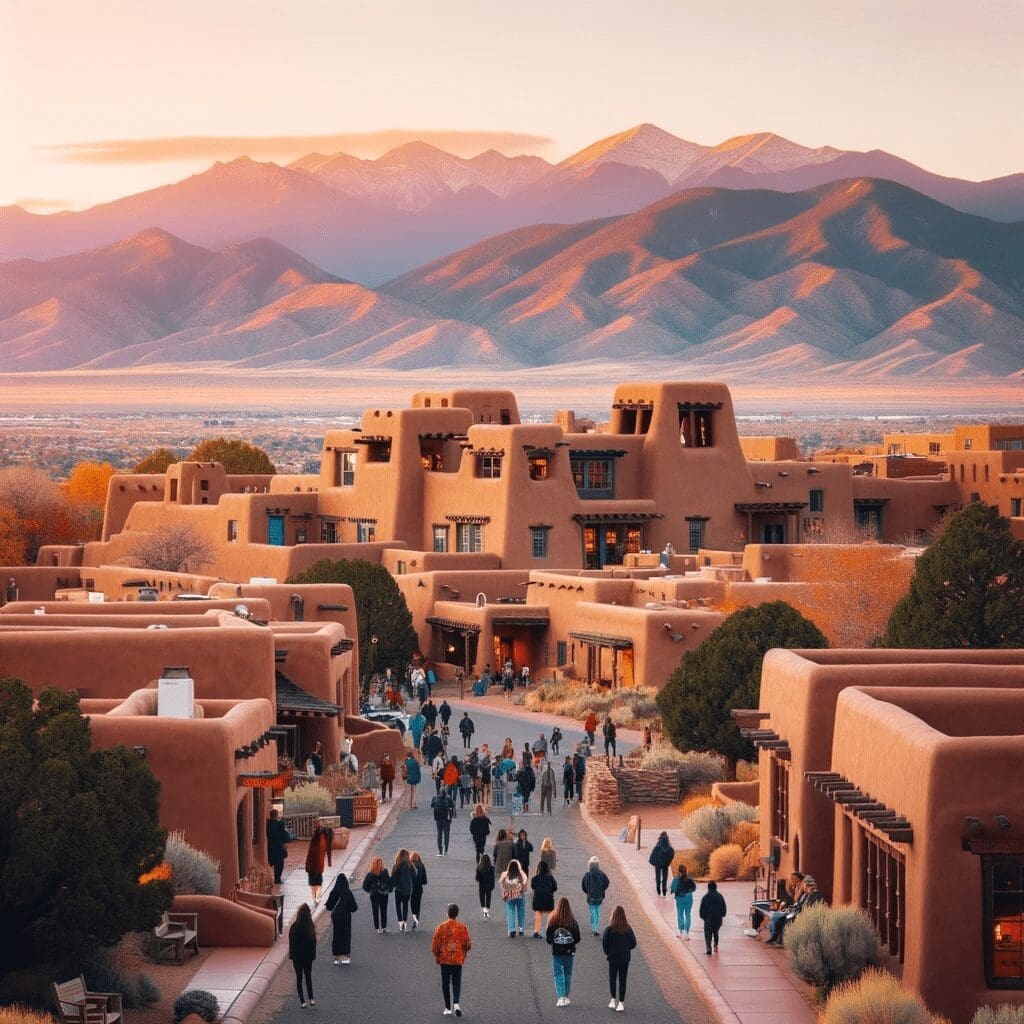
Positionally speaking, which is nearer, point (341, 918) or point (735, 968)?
point (341, 918)

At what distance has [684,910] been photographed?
79.2 ft

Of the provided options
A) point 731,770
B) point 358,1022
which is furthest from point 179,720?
point 731,770

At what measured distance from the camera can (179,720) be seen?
2312 cm

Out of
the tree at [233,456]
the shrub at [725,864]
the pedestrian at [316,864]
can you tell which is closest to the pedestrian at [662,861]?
the shrub at [725,864]

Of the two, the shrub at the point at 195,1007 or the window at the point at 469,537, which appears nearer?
the shrub at the point at 195,1007

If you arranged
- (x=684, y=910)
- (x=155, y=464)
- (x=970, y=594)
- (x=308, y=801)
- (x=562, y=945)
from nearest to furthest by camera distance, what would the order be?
(x=562, y=945) → (x=684, y=910) → (x=308, y=801) → (x=970, y=594) → (x=155, y=464)

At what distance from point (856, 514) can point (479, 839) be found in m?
50.2

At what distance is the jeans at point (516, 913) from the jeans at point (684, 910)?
1.67 metres

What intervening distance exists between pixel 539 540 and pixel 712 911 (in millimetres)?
45531

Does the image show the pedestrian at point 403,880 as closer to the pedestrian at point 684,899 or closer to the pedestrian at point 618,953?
the pedestrian at point 684,899

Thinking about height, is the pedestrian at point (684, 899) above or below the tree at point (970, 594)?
below

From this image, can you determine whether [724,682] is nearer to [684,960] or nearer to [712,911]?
[684,960]

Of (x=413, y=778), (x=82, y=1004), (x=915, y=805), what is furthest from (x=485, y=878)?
(x=413, y=778)

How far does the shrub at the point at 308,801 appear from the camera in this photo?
3134cm
